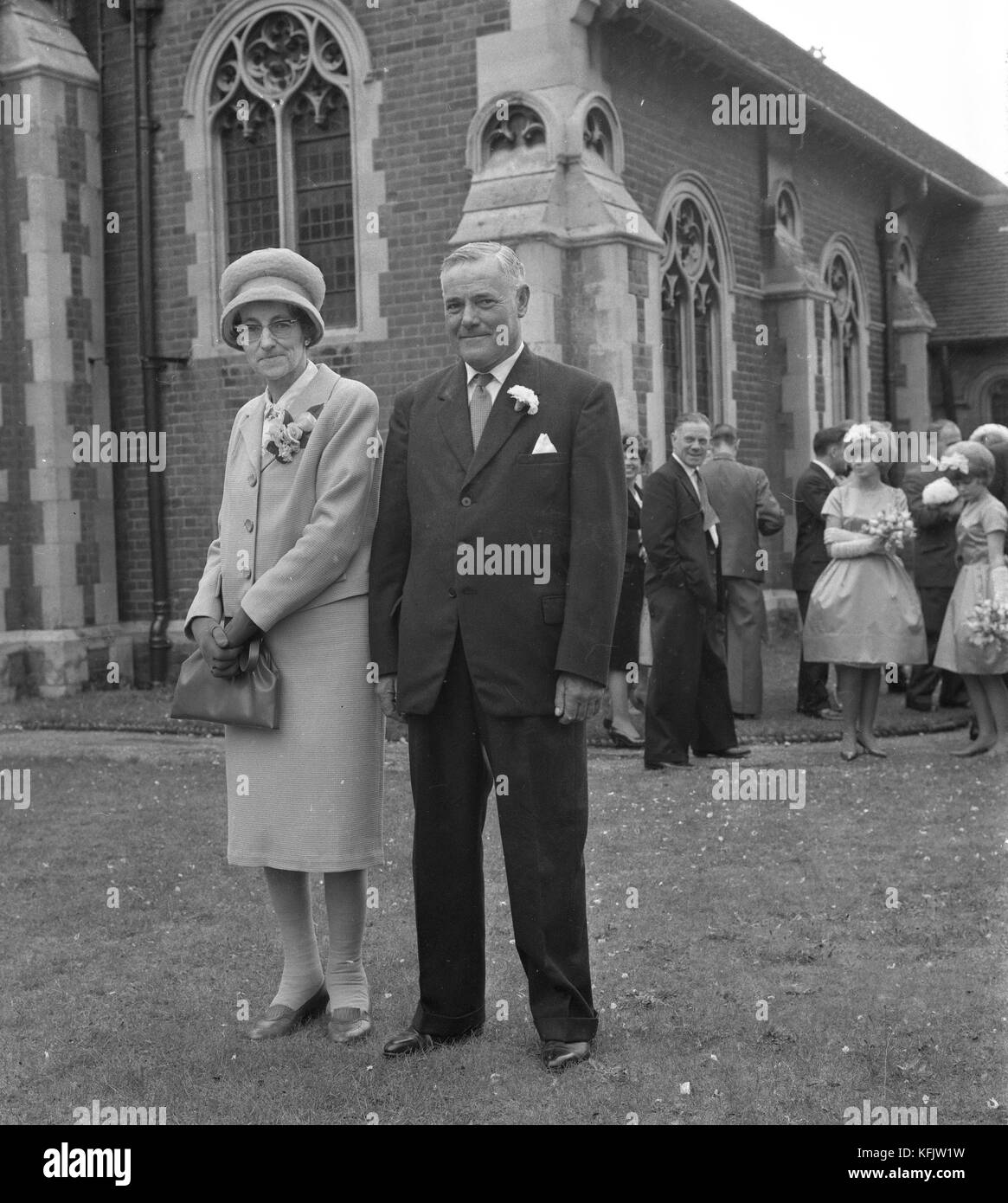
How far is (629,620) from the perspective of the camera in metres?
10.1

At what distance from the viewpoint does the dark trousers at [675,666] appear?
9.20m

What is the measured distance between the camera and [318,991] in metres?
4.71

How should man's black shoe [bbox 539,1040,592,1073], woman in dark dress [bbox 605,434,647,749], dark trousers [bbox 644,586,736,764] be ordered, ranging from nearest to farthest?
man's black shoe [bbox 539,1040,592,1073] → dark trousers [bbox 644,586,736,764] → woman in dark dress [bbox 605,434,647,749]

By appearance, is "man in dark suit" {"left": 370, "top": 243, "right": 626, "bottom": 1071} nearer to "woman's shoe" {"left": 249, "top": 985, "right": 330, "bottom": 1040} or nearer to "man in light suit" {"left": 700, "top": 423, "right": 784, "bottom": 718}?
"woman's shoe" {"left": 249, "top": 985, "right": 330, "bottom": 1040}

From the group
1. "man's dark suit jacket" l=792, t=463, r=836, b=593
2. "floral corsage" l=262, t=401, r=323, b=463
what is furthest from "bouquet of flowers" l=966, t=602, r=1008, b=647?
"floral corsage" l=262, t=401, r=323, b=463

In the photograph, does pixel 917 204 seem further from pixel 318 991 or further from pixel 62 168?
pixel 318 991

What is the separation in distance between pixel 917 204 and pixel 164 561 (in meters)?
15.1

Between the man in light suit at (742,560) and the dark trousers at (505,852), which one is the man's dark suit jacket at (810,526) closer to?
the man in light suit at (742,560)

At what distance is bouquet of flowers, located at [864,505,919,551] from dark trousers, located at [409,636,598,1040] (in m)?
5.15

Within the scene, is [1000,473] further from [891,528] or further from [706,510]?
[706,510]

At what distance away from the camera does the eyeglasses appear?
14.8ft

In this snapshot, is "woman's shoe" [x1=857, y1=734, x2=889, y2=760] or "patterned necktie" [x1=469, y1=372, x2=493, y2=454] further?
"woman's shoe" [x1=857, y1=734, x2=889, y2=760]

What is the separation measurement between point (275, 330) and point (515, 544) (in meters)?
0.99
